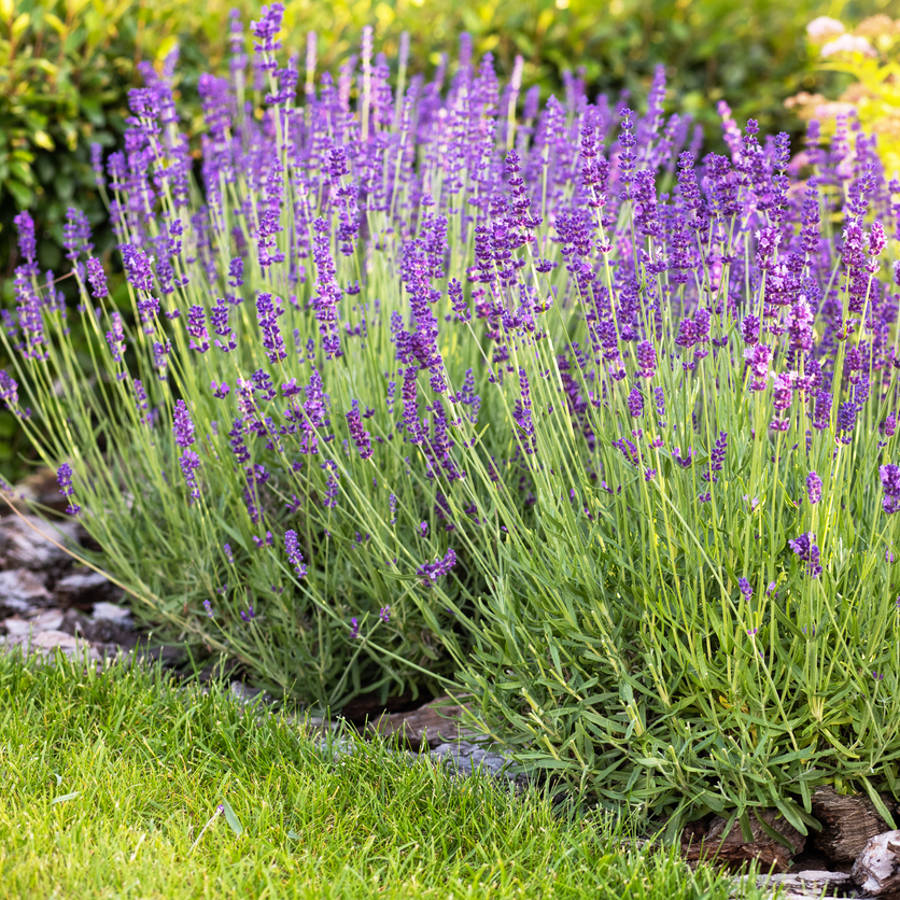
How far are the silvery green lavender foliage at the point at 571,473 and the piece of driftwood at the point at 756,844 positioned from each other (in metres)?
0.07

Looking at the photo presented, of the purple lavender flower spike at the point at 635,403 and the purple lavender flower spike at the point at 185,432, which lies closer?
the purple lavender flower spike at the point at 635,403

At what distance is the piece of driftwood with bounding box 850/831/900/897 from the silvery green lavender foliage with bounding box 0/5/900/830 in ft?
0.49

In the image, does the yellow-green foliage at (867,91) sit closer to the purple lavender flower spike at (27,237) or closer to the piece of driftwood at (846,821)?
the piece of driftwood at (846,821)

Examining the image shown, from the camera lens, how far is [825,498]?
240 cm

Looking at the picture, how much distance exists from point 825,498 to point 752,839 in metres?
0.82

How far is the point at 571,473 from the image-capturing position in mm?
3090

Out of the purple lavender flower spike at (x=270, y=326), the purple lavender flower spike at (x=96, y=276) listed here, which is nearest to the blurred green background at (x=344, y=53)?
the purple lavender flower spike at (x=96, y=276)

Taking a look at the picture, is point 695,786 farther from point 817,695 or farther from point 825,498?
point 825,498

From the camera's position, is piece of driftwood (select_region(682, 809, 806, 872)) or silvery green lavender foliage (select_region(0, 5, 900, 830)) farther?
piece of driftwood (select_region(682, 809, 806, 872))

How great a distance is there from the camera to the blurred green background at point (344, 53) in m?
5.04

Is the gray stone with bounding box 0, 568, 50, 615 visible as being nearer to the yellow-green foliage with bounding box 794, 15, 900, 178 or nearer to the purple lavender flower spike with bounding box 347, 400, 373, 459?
the purple lavender flower spike with bounding box 347, 400, 373, 459

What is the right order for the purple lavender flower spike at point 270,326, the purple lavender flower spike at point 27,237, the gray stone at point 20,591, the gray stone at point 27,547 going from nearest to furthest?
the purple lavender flower spike at point 270,326
the purple lavender flower spike at point 27,237
the gray stone at point 20,591
the gray stone at point 27,547

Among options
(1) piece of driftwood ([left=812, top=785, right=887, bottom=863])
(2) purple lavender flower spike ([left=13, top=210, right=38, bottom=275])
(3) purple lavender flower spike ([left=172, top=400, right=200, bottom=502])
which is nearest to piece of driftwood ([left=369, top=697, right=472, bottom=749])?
(3) purple lavender flower spike ([left=172, top=400, right=200, bottom=502])

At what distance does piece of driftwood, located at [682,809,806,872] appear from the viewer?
2.57m
